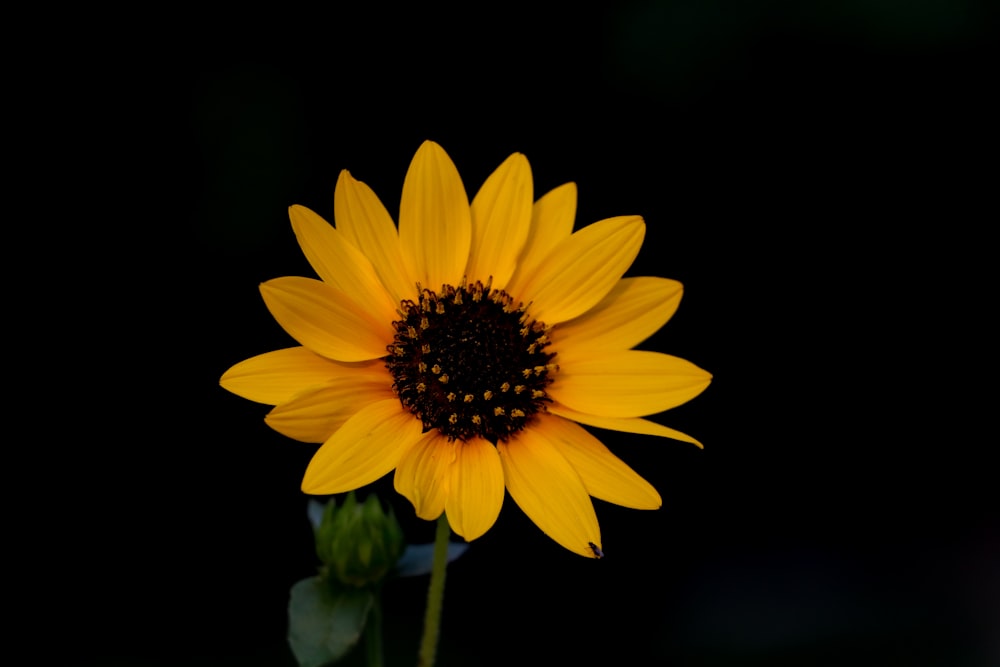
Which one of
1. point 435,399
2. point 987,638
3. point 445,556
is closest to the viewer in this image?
point 445,556

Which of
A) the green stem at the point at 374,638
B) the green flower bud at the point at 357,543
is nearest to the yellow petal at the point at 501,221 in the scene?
the green flower bud at the point at 357,543

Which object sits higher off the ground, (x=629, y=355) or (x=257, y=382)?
(x=629, y=355)

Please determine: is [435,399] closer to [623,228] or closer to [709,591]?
[623,228]

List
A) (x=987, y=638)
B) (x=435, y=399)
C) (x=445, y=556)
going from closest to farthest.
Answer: (x=445, y=556) → (x=435, y=399) → (x=987, y=638)

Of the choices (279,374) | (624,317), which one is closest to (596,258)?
(624,317)

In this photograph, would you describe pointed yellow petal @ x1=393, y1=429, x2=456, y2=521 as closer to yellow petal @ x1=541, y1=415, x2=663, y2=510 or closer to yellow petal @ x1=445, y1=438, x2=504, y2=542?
yellow petal @ x1=445, y1=438, x2=504, y2=542

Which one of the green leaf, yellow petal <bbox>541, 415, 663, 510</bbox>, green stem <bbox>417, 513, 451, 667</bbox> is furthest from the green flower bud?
yellow petal <bbox>541, 415, 663, 510</bbox>


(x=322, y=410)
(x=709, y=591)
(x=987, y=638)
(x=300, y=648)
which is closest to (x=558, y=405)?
(x=322, y=410)
